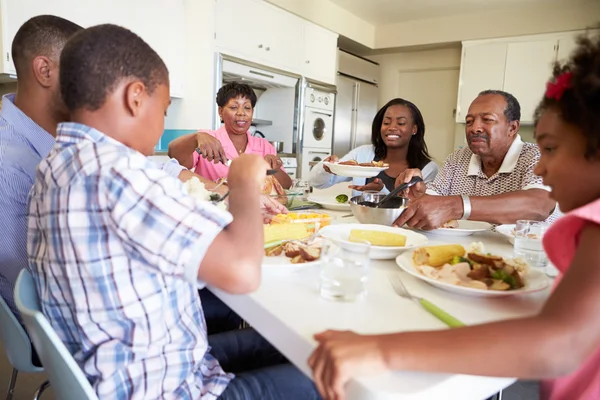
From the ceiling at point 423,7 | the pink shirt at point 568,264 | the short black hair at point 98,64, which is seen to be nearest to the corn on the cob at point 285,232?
the short black hair at point 98,64

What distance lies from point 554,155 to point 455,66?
16.4ft

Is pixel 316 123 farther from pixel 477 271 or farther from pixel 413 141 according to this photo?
pixel 477 271

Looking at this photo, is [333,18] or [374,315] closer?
[374,315]

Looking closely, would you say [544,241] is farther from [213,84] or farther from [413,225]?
[213,84]

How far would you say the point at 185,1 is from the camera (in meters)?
3.31

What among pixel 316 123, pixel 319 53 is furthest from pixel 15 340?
pixel 319 53

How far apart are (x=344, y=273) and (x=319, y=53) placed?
4.05m

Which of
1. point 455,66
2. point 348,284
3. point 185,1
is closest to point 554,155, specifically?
point 348,284

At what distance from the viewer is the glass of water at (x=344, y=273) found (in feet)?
2.28

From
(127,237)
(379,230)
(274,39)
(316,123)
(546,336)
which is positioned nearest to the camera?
(546,336)

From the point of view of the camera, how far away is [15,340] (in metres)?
0.91

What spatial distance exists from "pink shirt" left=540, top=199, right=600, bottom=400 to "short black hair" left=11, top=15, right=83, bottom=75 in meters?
1.18

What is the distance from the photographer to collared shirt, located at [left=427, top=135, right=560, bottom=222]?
1698 millimetres

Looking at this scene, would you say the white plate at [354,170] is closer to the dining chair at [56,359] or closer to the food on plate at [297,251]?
the food on plate at [297,251]
